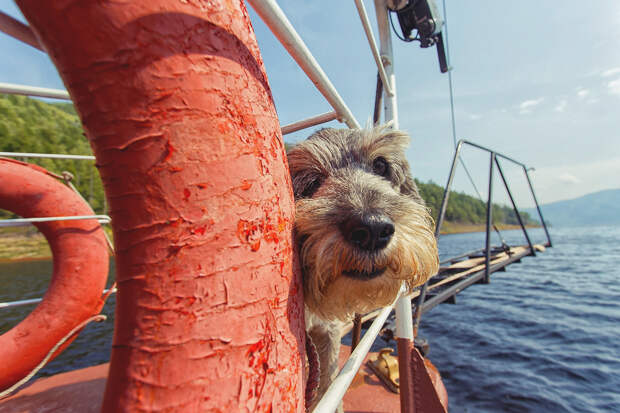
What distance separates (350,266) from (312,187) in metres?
1.00

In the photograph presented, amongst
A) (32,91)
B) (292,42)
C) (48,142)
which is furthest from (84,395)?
(48,142)

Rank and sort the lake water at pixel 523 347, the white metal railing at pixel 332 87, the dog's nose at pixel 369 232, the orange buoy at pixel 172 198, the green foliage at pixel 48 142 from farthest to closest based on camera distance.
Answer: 1. the green foliage at pixel 48 142
2. the lake water at pixel 523 347
3. the dog's nose at pixel 369 232
4. the white metal railing at pixel 332 87
5. the orange buoy at pixel 172 198

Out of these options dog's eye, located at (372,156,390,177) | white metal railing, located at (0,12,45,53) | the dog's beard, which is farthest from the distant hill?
white metal railing, located at (0,12,45,53)

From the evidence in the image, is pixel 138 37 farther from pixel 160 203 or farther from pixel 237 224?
pixel 237 224

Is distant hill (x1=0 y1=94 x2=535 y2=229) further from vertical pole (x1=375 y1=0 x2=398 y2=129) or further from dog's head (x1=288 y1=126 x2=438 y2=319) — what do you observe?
dog's head (x1=288 y1=126 x2=438 y2=319)

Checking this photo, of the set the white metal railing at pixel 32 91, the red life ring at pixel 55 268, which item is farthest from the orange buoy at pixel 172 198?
the red life ring at pixel 55 268

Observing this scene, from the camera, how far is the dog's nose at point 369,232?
4.96 feet

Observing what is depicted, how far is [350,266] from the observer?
1.54 meters

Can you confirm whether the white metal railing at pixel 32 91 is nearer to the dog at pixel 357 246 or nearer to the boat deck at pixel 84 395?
the dog at pixel 357 246

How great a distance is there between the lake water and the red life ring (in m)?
7.26

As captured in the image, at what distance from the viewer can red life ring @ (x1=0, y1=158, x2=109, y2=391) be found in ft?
10.7

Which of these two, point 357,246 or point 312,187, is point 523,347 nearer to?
point 312,187

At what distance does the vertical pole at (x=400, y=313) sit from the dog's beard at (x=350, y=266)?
1.12 meters

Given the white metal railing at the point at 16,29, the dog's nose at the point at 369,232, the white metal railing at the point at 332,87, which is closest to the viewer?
the white metal railing at the point at 16,29
